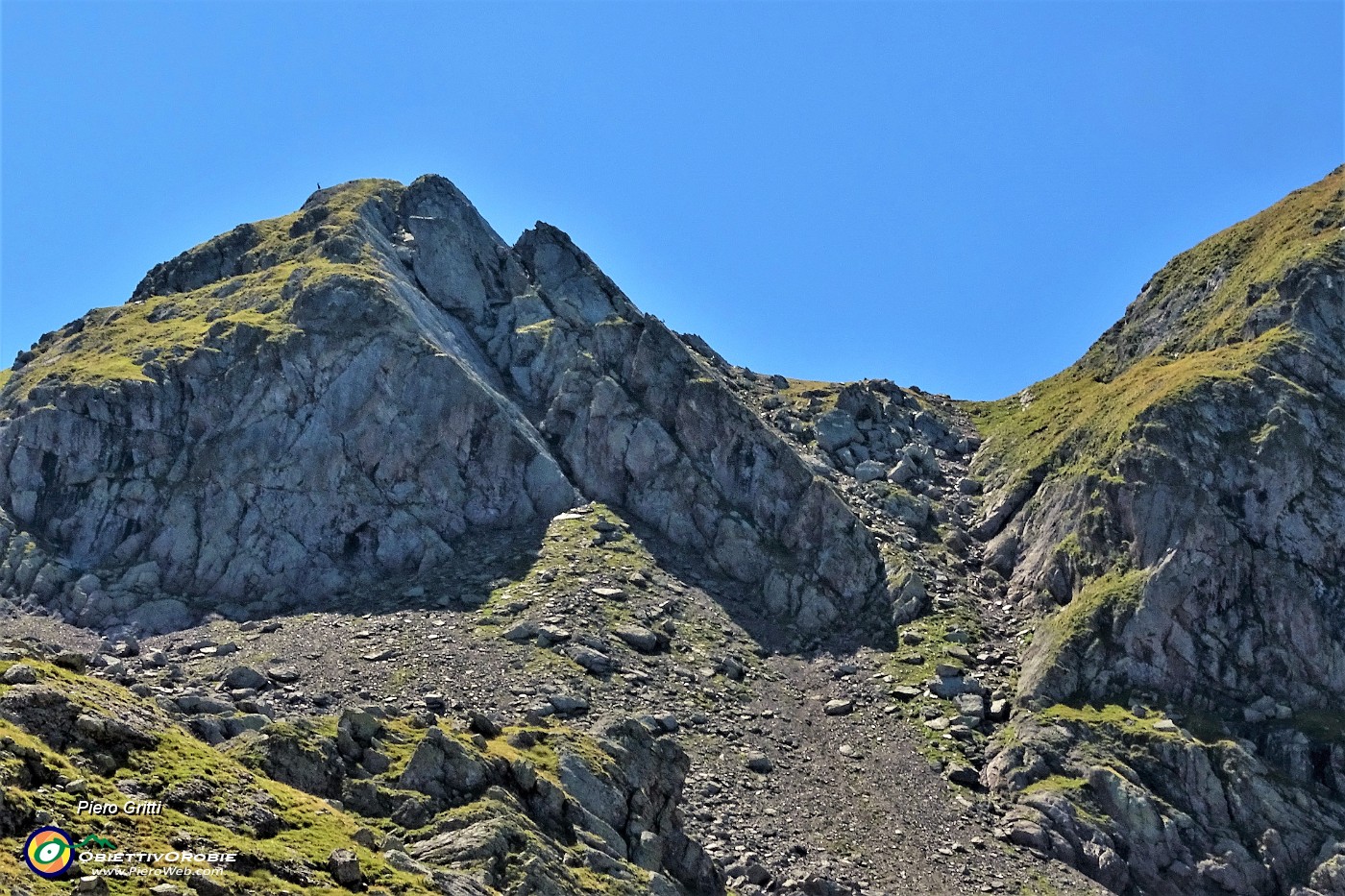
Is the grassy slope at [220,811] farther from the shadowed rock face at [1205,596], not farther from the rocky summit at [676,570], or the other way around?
the shadowed rock face at [1205,596]

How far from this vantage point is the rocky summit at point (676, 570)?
7425 centimetres

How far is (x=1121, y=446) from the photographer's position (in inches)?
4916

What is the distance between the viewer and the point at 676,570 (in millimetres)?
127125

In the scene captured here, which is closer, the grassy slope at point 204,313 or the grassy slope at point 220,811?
the grassy slope at point 220,811

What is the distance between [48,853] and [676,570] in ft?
299

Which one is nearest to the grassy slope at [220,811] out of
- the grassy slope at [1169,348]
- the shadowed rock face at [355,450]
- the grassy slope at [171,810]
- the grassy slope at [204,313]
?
the grassy slope at [171,810]

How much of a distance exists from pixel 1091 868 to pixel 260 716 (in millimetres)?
59494

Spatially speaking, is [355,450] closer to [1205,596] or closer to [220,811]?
[1205,596]

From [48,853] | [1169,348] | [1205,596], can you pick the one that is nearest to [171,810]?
[48,853]

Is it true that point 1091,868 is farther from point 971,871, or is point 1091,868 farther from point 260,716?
point 260,716

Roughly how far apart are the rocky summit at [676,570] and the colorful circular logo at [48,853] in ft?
33.4

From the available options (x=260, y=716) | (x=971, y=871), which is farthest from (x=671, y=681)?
(x=260, y=716)

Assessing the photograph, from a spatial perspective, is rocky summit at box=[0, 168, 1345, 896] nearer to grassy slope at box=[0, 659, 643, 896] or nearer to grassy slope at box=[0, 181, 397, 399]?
grassy slope at box=[0, 659, 643, 896]

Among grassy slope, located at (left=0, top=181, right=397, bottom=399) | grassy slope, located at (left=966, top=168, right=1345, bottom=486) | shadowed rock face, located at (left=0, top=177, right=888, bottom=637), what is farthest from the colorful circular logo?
grassy slope, located at (left=966, top=168, right=1345, bottom=486)
